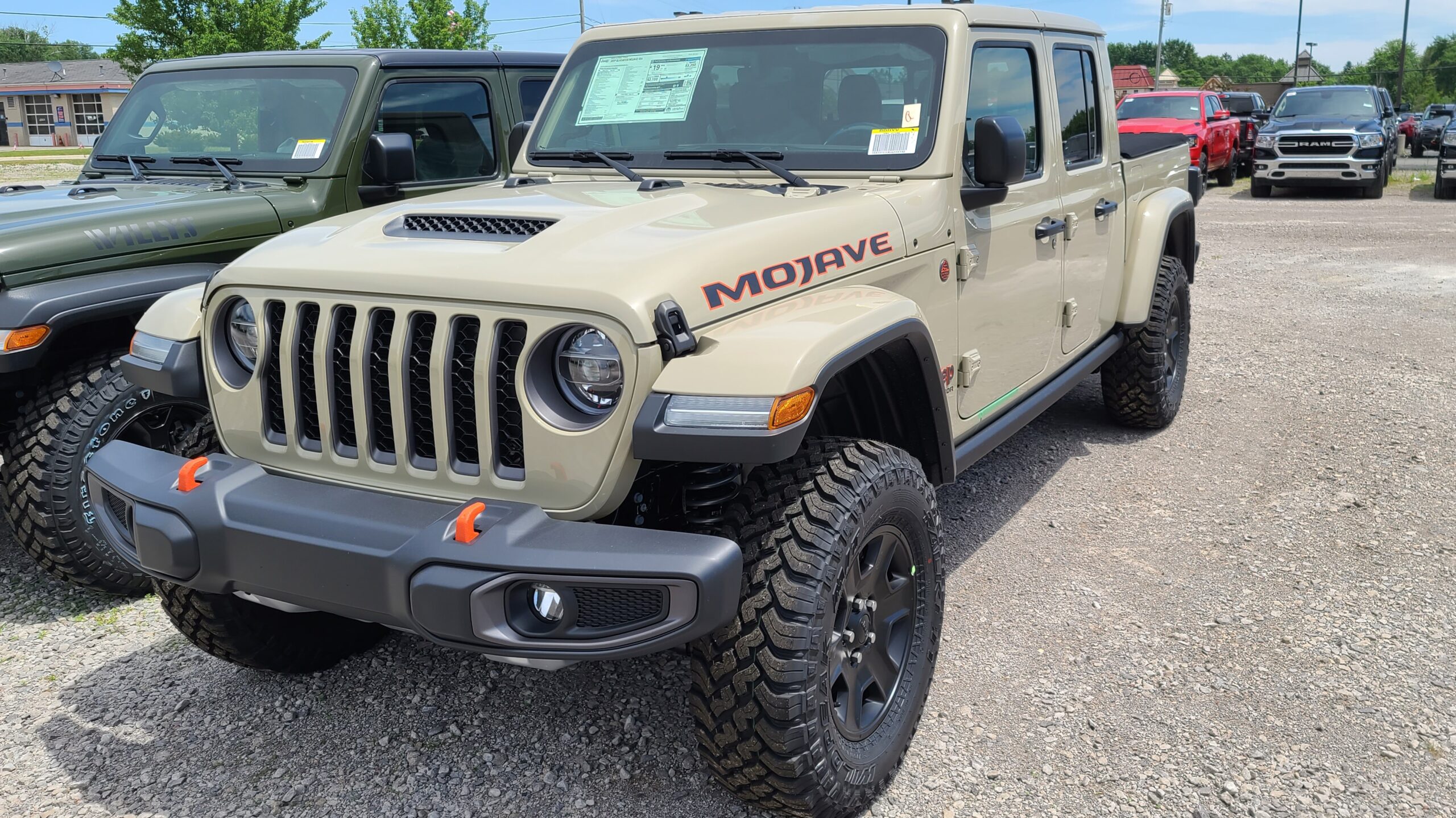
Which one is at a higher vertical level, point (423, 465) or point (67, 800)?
point (423, 465)

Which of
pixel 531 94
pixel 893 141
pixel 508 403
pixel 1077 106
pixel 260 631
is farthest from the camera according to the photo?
pixel 531 94

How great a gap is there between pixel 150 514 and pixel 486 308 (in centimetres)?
93

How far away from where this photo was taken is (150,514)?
254cm

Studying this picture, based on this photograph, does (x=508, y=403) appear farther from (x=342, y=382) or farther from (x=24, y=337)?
(x=24, y=337)

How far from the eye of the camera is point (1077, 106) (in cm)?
455

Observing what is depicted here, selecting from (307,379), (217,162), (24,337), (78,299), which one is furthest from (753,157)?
(217,162)

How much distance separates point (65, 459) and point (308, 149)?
174 cm

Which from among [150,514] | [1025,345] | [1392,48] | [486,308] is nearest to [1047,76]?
[1025,345]

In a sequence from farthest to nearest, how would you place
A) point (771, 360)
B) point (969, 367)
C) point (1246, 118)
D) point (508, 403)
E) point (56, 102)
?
point (56, 102) → point (1246, 118) → point (969, 367) → point (508, 403) → point (771, 360)

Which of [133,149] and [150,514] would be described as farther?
[133,149]

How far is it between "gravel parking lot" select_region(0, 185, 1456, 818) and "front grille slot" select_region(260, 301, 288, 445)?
94cm

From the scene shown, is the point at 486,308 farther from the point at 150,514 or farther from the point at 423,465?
the point at 150,514

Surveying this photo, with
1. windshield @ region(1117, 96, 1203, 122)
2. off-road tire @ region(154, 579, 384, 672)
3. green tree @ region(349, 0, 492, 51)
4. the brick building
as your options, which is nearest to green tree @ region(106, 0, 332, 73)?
green tree @ region(349, 0, 492, 51)

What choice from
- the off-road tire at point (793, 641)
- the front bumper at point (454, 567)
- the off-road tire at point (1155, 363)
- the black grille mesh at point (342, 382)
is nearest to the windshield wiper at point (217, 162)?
the black grille mesh at point (342, 382)
